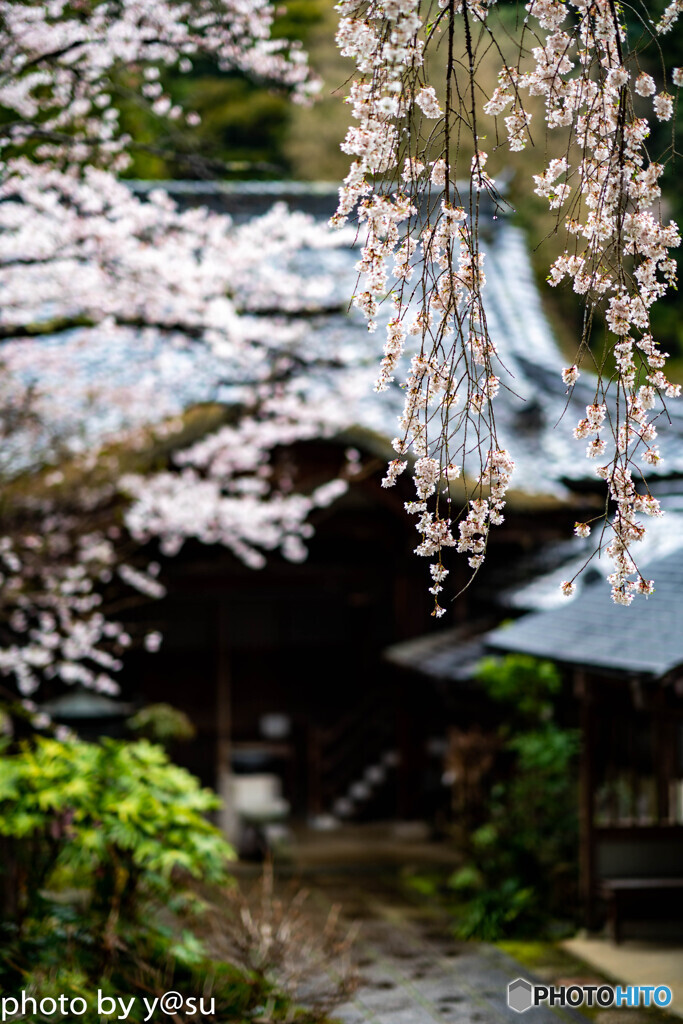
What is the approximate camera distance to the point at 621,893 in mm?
7770

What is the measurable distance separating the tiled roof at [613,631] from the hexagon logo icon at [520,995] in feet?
7.52

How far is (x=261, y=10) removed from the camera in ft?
19.9

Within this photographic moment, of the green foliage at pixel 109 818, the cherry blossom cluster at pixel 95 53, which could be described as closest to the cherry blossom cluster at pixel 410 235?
the cherry blossom cluster at pixel 95 53

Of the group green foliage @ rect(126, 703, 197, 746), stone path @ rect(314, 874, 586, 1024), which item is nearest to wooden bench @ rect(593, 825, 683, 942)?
stone path @ rect(314, 874, 586, 1024)

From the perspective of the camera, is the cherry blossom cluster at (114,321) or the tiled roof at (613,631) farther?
the tiled roof at (613,631)

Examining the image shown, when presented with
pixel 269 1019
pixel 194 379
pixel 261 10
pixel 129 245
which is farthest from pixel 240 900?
pixel 194 379

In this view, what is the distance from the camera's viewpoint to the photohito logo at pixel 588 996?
21.0ft

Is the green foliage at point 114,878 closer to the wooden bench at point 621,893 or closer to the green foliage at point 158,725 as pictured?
the green foliage at point 158,725

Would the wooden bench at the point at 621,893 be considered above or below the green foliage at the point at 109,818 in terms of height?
below

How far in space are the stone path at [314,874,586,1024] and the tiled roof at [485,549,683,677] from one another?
2.35m

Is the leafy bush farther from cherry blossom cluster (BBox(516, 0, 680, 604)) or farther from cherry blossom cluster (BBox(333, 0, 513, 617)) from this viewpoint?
cherry blossom cluster (BBox(516, 0, 680, 604))

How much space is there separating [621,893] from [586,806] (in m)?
0.72

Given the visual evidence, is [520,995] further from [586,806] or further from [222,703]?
[222,703]

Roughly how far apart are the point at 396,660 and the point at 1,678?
4801mm
